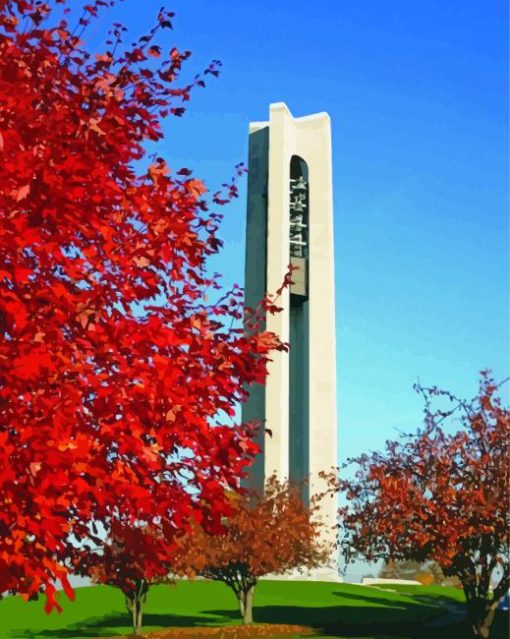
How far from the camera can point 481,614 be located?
29.5 meters

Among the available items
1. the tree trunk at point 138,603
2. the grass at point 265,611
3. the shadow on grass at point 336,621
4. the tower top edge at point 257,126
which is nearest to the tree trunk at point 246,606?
the grass at point 265,611

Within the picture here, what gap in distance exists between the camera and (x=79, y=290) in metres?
10.2

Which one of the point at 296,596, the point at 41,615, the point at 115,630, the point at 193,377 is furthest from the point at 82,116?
the point at 296,596

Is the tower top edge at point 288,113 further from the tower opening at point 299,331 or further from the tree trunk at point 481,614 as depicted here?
the tree trunk at point 481,614

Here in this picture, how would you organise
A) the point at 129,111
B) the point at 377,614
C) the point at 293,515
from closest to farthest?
the point at 129,111, the point at 293,515, the point at 377,614

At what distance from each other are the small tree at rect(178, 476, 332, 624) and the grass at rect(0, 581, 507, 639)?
2484 mm

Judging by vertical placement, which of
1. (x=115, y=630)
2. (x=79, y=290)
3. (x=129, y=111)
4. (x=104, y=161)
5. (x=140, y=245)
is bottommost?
(x=115, y=630)

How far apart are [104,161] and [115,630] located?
118ft

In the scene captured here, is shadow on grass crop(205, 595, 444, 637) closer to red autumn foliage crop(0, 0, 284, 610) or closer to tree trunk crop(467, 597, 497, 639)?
tree trunk crop(467, 597, 497, 639)

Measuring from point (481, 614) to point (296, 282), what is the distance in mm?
44135

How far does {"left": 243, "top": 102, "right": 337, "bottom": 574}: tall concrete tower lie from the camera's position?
66062mm

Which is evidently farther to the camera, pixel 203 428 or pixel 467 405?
pixel 467 405

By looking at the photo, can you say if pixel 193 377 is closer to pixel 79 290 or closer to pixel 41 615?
pixel 79 290

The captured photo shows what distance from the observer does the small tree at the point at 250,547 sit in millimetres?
42781
